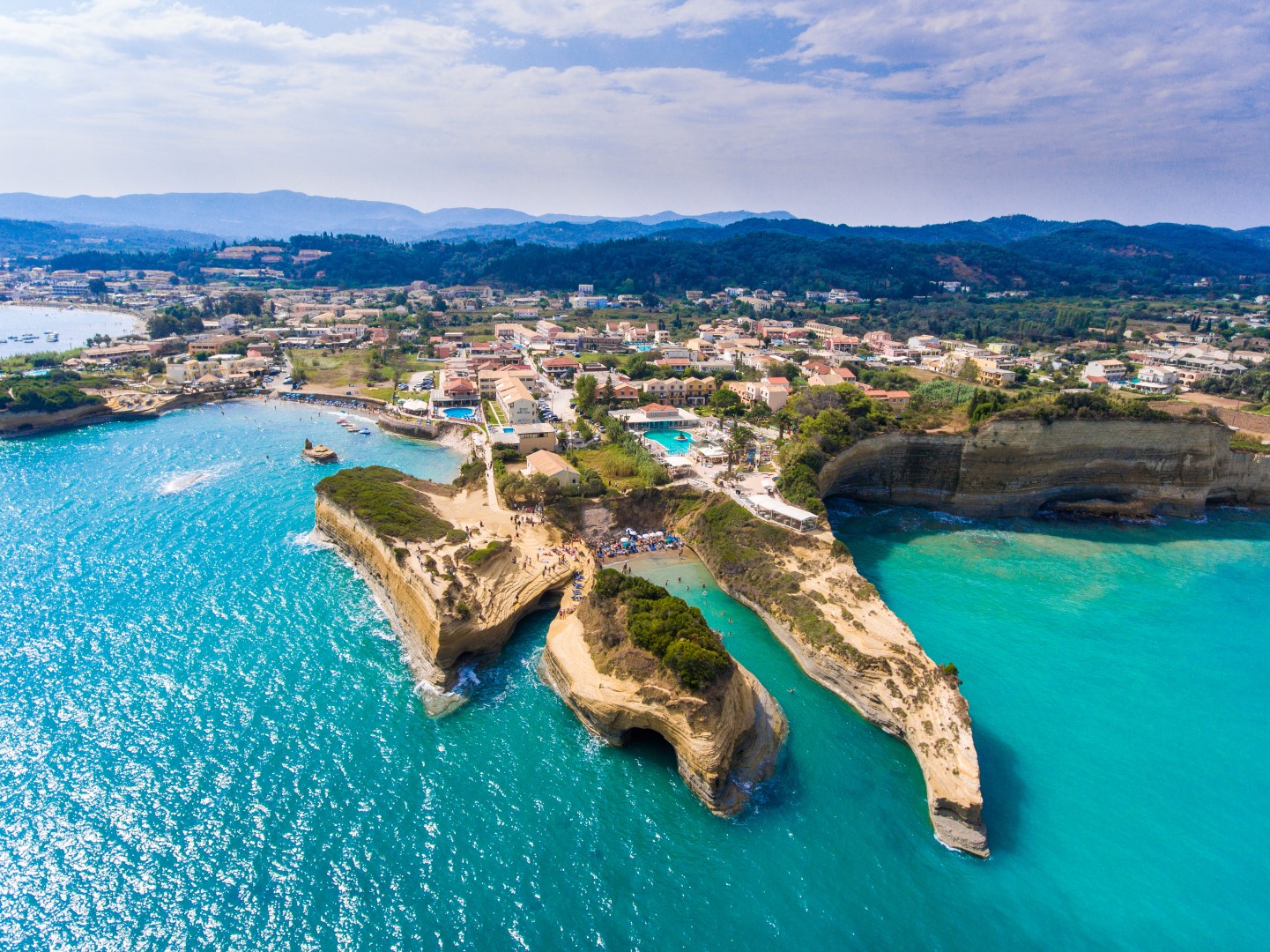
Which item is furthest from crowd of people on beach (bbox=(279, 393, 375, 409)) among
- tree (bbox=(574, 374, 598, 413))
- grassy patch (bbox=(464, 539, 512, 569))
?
grassy patch (bbox=(464, 539, 512, 569))

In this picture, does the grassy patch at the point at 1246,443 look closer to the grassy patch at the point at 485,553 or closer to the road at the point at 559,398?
the road at the point at 559,398

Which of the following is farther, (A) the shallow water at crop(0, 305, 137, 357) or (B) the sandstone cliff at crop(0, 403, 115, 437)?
(A) the shallow water at crop(0, 305, 137, 357)

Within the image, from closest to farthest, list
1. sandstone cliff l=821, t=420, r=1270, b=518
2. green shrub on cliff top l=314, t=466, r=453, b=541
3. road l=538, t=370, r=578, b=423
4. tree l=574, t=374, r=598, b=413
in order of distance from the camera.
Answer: green shrub on cliff top l=314, t=466, r=453, b=541
sandstone cliff l=821, t=420, r=1270, b=518
road l=538, t=370, r=578, b=423
tree l=574, t=374, r=598, b=413

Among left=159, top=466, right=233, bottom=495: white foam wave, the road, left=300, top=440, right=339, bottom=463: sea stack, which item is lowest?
left=159, top=466, right=233, bottom=495: white foam wave

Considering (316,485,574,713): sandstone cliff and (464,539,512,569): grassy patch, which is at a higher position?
(464,539,512,569): grassy patch

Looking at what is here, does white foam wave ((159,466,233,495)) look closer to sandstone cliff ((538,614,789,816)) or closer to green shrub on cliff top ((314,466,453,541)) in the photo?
green shrub on cliff top ((314,466,453,541))

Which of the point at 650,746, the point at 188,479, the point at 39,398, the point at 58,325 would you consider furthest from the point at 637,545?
the point at 58,325

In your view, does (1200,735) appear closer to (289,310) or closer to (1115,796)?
(1115,796)

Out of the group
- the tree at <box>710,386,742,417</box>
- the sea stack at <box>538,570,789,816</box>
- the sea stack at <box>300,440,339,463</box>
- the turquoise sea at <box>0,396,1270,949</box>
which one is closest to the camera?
the turquoise sea at <box>0,396,1270,949</box>
